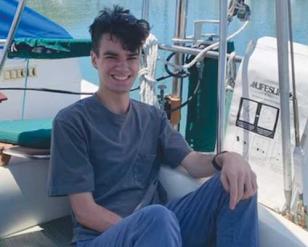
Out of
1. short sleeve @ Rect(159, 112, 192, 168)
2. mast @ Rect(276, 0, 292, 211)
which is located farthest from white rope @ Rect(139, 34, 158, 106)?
mast @ Rect(276, 0, 292, 211)

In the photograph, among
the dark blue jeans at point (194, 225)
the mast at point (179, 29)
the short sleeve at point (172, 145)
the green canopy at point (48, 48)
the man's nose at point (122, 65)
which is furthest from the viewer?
the mast at point (179, 29)

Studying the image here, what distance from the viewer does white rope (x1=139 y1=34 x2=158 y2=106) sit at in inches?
78.1

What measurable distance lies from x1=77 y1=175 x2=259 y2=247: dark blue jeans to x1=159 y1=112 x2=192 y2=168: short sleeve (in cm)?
18

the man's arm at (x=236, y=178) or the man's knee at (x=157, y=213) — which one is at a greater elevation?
the man's arm at (x=236, y=178)

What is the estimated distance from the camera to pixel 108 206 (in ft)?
4.92

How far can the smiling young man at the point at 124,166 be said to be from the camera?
1.34 metres

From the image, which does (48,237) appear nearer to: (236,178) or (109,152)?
(109,152)

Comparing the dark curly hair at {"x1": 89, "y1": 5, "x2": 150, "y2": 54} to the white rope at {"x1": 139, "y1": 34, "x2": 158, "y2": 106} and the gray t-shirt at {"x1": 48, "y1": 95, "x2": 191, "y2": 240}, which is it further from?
the white rope at {"x1": 139, "y1": 34, "x2": 158, "y2": 106}

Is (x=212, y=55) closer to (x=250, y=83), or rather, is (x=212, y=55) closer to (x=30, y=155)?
(x=250, y=83)

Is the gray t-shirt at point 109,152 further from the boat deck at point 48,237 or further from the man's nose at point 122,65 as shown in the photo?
the boat deck at point 48,237

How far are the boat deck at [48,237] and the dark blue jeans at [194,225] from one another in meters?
0.38

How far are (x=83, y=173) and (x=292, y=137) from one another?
2.17 feet

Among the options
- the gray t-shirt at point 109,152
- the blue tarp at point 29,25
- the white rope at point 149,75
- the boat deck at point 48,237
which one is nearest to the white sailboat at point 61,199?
the boat deck at point 48,237

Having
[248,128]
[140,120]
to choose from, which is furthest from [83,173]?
[248,128]
